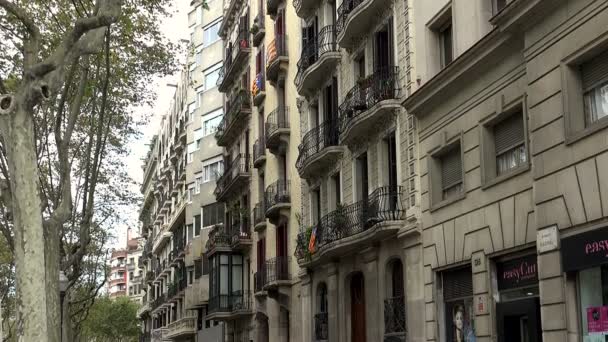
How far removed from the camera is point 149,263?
8425 centimetres

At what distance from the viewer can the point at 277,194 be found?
107 ft

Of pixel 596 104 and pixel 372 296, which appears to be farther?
pixel 372 296

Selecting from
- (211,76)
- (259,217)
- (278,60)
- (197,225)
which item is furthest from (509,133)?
(197,225)

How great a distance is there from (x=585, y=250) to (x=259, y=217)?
79.0ft

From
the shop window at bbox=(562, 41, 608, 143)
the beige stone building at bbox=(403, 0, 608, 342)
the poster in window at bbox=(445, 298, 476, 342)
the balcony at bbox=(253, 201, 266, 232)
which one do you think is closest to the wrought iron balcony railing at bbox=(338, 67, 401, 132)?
the beige stone building at bbox=(403, 0, 608, 342)

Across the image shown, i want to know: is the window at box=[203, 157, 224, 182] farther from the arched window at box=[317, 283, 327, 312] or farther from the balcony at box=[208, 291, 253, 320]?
the arched window at box=[317, 283, 327, 312]

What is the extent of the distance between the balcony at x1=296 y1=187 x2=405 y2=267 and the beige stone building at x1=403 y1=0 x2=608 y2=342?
1339mm

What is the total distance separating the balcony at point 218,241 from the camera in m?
39.7

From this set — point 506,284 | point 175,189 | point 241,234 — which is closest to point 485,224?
point 506,284

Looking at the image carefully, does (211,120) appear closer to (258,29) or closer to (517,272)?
(258,29)

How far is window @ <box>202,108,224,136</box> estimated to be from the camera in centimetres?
4862

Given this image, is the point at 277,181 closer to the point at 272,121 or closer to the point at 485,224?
the point at 272,121

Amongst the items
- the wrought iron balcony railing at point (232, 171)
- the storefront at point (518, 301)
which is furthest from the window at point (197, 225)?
the storefront at point (518, 301)

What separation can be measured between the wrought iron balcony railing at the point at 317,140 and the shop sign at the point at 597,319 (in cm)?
1384
